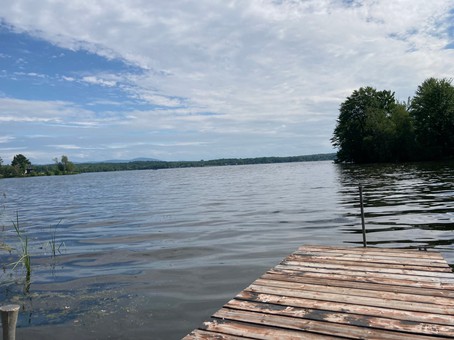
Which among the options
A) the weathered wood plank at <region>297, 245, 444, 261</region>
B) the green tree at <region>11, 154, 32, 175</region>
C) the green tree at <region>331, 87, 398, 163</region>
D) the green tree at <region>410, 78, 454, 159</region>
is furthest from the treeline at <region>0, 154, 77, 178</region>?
the weathered wood plank at <region>297, 245, 444, 261</region>

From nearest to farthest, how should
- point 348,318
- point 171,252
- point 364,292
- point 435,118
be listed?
point 348,318
point 364,292
point 171,252
point 435,118

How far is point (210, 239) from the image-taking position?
43.2ft

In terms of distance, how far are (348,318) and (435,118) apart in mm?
73157

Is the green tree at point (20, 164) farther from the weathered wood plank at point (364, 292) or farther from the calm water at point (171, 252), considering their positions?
the weathered wood plank at point (364, 292)

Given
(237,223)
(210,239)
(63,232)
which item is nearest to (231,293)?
(210,239)

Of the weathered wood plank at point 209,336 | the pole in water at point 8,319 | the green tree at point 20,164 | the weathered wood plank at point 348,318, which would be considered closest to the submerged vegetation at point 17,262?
the pole in water at point 8,319

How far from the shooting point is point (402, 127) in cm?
7288

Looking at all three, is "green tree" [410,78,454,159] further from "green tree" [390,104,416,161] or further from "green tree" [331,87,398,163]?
"green tree" [331,87,398,163]

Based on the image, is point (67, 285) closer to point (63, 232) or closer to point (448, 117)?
point (63, 232)

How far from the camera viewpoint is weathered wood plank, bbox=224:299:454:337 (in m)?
4.03

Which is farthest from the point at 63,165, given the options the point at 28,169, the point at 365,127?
the point at 365,127

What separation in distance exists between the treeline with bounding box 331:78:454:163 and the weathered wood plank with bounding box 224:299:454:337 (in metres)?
71.9

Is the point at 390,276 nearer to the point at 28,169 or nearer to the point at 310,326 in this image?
the point at 310,326

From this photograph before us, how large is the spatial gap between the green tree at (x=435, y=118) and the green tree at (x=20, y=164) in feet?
552
